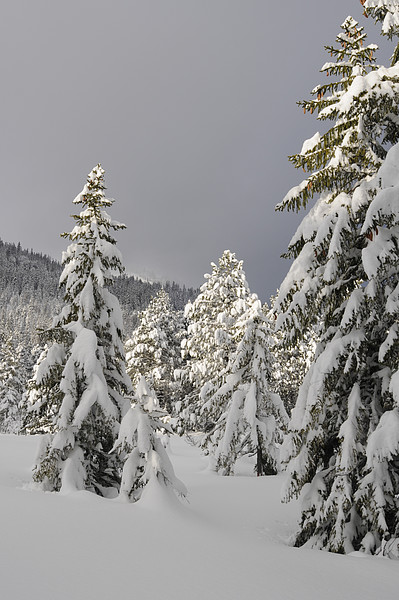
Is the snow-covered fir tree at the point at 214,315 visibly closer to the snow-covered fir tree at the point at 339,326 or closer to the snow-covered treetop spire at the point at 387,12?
the snow-covered fir tree at the point at 339,326

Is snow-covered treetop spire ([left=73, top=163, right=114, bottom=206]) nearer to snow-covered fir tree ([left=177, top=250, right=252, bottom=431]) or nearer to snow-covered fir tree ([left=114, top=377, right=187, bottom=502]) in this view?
snow-covered fir tree ([left=114, top=377, right=187, bottom=502])

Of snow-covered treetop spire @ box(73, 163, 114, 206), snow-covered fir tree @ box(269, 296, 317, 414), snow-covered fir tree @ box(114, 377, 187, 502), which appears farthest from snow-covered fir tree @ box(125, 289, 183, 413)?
snow-covered fir tree @ box(114, 377, 187, 502)

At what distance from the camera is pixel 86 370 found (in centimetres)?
1080

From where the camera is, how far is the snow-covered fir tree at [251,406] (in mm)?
18281

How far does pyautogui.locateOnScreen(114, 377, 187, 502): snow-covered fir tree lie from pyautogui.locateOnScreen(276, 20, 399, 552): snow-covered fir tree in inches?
102

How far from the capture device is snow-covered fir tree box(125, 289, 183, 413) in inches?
1393

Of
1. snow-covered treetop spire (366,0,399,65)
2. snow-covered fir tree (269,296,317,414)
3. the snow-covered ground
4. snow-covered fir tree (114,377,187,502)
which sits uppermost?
snow-covered treetop spire (366,0,399,65)

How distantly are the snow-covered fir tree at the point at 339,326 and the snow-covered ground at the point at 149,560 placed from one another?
4.67 ft

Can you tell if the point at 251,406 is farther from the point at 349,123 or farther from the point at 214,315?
the point at 349,123

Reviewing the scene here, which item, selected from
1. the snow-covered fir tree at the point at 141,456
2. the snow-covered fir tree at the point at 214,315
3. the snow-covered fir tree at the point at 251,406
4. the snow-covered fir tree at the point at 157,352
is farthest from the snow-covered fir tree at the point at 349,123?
the snow-covered fir tree at the point at 157,352

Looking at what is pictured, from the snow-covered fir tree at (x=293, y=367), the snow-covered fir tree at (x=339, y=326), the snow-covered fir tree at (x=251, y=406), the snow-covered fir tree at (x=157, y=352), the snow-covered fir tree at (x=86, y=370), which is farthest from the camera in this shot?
the snow-covered fir tree at (x=293, y=367)

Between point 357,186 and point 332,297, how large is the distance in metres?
2.49

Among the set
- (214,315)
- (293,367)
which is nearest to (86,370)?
(214,315)

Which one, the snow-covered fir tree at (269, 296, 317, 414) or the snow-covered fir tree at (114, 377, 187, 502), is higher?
the snow-covered fir tree at (269, 296, 317, 414)
